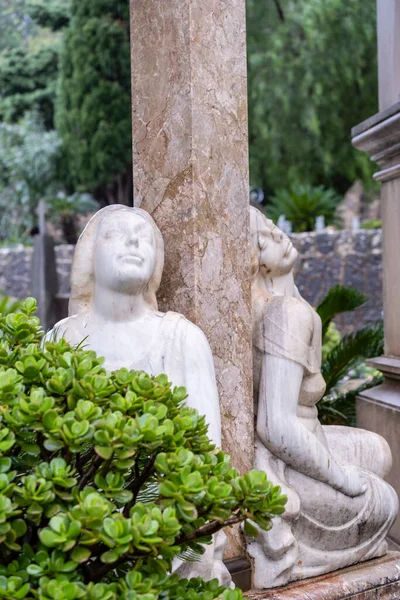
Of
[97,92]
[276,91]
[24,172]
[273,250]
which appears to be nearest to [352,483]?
[273,250]

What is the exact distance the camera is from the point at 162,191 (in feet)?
9.48

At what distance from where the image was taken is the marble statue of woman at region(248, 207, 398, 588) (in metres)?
2.89

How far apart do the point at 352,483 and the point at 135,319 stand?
1.04 m

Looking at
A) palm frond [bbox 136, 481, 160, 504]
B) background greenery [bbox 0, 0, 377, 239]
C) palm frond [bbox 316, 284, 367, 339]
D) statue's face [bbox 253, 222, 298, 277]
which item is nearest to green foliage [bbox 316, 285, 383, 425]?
palm frond [bbox 316, 284, 367, 339]

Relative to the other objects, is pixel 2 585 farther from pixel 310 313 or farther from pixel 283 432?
pixel 310 313

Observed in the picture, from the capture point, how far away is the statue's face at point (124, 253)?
2.62 metres

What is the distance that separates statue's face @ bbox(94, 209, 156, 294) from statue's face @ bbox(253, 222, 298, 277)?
524 mm

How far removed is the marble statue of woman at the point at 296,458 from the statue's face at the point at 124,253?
20.9 inches

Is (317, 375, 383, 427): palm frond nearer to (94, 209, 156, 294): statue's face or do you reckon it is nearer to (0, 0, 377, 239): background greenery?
(94, 209, 156, 294): statue's face

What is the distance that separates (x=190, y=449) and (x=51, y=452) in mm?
337

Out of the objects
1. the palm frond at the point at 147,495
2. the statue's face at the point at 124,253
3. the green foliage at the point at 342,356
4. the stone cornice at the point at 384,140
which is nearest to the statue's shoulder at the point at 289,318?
the statue's face at the point at 124,253

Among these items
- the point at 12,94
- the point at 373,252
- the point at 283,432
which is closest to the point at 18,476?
the point at 283,432

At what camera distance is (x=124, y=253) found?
8.59ft

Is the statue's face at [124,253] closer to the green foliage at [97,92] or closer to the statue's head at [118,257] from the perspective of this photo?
the statue's head at [118,257]
